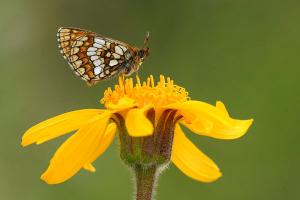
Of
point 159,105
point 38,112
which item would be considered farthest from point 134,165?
point 38,112

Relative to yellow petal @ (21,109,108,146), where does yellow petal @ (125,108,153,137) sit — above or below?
above

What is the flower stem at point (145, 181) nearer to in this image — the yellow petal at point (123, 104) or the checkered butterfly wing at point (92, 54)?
the yellow petal at point (123, 104)

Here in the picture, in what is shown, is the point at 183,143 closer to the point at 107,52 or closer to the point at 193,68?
the point at 107,52

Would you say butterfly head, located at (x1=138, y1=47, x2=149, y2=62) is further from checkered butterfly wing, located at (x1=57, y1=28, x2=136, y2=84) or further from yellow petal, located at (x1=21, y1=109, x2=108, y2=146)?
yellow petal, located at (x1=21, y1=109, x2=108, y2=146)

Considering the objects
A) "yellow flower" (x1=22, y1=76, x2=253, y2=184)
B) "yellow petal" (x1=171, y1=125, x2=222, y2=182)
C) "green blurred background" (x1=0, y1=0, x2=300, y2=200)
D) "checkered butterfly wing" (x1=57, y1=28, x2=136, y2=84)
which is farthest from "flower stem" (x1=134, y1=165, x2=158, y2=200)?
"green blurred background" (x1=0, y1=0, x2=300, y2=200)

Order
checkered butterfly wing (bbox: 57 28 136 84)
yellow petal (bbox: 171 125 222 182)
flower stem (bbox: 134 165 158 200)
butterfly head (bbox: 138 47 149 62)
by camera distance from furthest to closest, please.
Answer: butterfly head (bbox: 138 47 149 62) → checkered butterfly wing (bbox: 57 28 136 84) → yellow petal (bbox: 171 125 222 182) → flower stem (bbox: 134 165 158 200)

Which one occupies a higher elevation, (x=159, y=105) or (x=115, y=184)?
(x=159, y=105)
